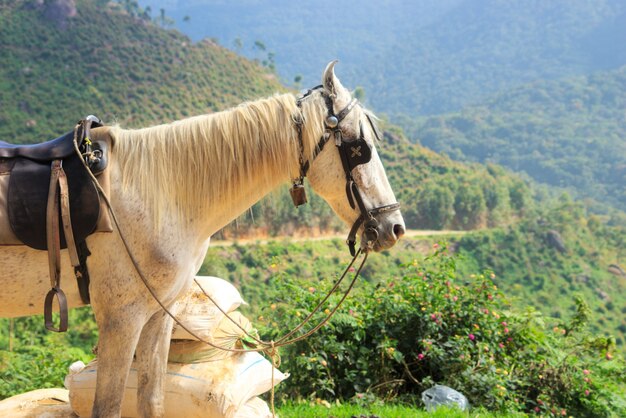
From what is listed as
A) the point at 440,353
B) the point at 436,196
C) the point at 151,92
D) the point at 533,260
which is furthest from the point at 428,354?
the point at 151,92

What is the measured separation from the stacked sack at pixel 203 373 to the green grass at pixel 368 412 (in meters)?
0.40

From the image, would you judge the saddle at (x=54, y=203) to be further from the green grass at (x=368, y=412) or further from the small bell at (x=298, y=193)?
the green grass at (x=368, y=412)

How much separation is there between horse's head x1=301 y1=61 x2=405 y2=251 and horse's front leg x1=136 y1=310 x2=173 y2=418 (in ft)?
3.40

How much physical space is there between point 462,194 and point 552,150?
60884 millimetres

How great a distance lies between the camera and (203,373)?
11.1 ft

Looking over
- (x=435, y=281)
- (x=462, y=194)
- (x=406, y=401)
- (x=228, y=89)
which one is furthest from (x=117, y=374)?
(x=228, y=89)

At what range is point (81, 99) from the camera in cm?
4278

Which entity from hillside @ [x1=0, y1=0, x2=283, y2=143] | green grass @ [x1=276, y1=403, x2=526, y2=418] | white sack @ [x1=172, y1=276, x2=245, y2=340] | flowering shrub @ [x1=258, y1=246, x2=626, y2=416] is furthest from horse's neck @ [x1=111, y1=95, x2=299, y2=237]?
hillside @ [x1=0, y1=0, x2=283, y2=143]

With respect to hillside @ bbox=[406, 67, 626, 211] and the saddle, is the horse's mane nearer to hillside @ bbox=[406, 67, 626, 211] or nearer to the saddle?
the saddle

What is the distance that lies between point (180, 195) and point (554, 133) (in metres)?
116

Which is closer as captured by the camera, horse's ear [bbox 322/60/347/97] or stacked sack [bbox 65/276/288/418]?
horse's ear [bbox 322/60/347/97]

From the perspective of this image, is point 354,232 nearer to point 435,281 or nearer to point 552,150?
point 435,281

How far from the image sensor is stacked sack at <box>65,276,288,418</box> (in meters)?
3.30

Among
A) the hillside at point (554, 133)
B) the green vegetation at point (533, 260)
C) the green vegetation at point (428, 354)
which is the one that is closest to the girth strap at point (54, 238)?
the green vegetation at point (428, 354)
